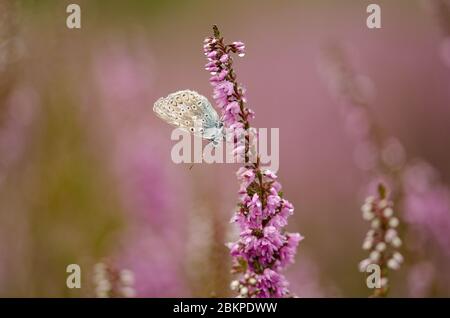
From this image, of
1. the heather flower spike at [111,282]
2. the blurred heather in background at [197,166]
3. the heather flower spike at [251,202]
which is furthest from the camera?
the blurred heather in background at [197,166]

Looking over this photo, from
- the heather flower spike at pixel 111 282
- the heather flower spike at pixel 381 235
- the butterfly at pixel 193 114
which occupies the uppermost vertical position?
the butterfly at pixel 193 114

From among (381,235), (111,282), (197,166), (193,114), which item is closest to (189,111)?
(193,114)

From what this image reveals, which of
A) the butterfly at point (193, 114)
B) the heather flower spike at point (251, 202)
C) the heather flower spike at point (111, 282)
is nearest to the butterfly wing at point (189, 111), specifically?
Answer: the butterfly at point (193, 114)

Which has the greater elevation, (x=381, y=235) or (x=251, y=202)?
(x=251, y=202)

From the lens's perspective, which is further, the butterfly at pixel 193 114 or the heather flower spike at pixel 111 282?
the heather flower spike at pixel 111 282

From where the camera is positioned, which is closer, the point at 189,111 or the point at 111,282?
the point at 189,111

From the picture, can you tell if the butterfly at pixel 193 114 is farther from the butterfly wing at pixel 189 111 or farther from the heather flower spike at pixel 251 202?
the heather flower spike at pixel 251 202

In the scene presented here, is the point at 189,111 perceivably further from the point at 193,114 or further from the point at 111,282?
the point at 111,282

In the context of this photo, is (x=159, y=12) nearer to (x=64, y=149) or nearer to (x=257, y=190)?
(x=64, y=149)
